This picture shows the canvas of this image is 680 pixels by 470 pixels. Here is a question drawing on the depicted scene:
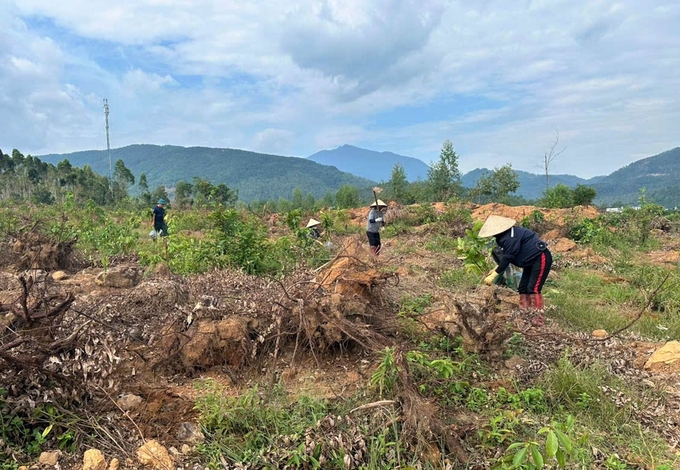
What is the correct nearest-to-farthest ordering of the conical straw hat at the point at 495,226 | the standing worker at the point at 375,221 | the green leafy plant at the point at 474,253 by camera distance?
the conical straw hat at the point at 495,226, the green leafy plant at the point at 474,253, the standing worker at the point at 375,221

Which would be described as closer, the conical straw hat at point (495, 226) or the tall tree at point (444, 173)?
the conical straw hat at point (495, 226)

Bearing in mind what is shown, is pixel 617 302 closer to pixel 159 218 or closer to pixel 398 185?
pixel 159 218

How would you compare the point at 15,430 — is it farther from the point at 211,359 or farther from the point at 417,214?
the point at 417,214

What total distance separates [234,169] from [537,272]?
15419 centimetres

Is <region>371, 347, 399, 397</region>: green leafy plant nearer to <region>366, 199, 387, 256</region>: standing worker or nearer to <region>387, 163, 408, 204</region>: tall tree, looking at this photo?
<region>366, 199, 387, 256</region>: standing worker

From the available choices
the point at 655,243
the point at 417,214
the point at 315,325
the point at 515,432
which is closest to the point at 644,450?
the point at 515,432

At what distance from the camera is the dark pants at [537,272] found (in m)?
4.84

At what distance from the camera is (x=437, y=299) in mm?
4594

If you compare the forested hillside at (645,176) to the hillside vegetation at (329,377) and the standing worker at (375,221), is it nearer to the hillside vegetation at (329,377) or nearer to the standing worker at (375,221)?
the standing worker at (375,221)

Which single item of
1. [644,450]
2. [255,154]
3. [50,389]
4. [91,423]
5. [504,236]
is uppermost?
[255,154]

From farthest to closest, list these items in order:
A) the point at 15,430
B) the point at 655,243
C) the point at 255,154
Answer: the point at 255,154 → the point at 655,243 → the point at 15,430

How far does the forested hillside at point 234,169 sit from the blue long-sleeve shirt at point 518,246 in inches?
4464

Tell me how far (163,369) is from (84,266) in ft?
15.4

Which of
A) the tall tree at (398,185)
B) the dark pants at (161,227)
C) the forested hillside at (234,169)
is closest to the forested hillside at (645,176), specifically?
the forested hillside at (234,169)
